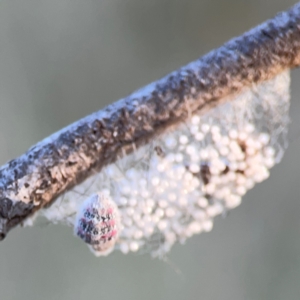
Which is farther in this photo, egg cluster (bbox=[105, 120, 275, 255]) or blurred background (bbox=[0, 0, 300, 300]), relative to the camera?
blurred background (bbox=[0, 0, 300, 300])

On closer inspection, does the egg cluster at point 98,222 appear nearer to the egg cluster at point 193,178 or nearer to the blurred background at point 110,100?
the egg cluster at point 193,178

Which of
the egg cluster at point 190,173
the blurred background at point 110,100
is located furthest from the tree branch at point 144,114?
the blurred background at point 110,100

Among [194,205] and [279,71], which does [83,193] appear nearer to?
[194,205]

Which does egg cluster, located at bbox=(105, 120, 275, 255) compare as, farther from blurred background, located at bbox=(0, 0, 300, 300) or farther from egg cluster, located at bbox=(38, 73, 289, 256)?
blurred background, located at bbox=(0, 0, 300, 300)

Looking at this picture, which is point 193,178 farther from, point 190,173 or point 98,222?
point 98,222

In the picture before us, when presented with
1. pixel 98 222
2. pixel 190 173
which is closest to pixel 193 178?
pixel 190 173

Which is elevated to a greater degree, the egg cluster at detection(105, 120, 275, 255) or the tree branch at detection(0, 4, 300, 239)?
the tree branch at detection(0, 4, 300, 239)

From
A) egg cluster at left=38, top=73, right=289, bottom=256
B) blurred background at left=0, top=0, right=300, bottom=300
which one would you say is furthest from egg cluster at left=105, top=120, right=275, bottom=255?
blurred background at left=0, top=0, right=300, bottom=300
